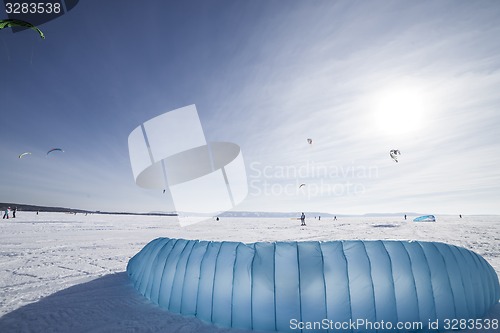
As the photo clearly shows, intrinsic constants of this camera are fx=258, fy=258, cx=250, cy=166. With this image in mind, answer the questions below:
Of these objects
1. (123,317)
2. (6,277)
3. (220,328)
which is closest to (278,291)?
(220,328)

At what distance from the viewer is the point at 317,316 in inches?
235

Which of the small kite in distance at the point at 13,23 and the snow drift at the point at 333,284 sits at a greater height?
the small kite in distance at the point at 13,23

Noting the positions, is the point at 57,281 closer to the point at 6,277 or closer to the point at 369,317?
the point at 6,277

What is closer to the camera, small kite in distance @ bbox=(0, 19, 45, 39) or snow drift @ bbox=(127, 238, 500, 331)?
snow drift @ bbox=(127, 238, 500, 331)

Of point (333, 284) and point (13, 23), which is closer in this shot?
point (333, 284)

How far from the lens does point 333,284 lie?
605cm

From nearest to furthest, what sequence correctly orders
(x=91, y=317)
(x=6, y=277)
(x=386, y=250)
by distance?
(x=386, y=250) → (x=91, y=317) → (x=6, y=277)

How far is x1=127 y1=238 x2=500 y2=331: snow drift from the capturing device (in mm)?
6035

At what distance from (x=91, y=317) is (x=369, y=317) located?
713 centimetres

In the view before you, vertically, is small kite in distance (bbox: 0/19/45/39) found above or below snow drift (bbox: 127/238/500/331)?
above

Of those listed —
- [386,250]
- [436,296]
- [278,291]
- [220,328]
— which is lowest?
[220,328]

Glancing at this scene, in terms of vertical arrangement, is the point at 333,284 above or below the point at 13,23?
below

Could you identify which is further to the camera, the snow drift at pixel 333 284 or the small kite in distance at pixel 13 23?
the small kite in distance at pixel 13 23

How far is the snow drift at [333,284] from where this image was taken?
19.8 feet
